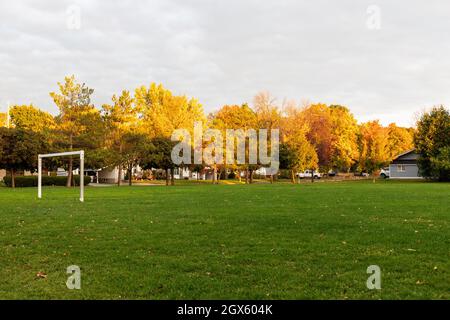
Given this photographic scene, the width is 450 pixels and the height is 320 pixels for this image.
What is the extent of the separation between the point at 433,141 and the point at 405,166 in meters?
13.4

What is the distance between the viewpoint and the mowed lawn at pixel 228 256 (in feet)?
20.2

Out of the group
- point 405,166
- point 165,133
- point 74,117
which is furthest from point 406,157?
point 74,117

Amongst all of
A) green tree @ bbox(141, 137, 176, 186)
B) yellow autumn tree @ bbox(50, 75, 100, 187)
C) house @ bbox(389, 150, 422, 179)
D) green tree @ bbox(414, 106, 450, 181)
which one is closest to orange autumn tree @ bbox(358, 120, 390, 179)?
green tree @ bbox(414, 106, 450, 181)

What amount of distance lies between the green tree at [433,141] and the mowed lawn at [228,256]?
148 feet

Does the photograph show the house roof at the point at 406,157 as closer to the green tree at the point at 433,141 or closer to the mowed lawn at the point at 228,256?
the green tree at the point at 433,141

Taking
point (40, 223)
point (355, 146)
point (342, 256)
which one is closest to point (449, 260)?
point (342, 256)

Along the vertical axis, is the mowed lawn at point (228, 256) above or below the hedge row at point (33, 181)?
below

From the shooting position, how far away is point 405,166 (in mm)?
69375

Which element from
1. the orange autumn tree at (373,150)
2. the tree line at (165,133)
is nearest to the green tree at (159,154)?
the tree line at (165,133)

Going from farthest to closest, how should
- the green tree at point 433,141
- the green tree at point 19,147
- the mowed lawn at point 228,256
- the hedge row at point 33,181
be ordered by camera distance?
the green tree at point 433,141 < the hedge row at point 33,181 < the green tree at point 19,147 < the mowed lawn at point 228,256

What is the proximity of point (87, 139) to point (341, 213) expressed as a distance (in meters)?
32.4

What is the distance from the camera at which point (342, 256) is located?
26.0 ft

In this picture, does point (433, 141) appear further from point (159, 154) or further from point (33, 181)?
point (33, 181)
